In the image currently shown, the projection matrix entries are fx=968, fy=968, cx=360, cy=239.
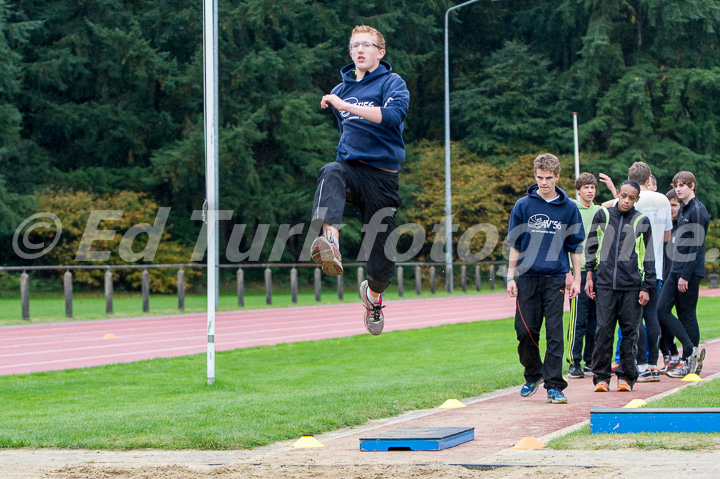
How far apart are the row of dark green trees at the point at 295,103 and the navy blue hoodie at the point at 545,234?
99.4 ft

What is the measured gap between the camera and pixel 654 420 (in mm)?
7492

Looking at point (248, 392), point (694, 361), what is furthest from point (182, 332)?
point (694, 361)

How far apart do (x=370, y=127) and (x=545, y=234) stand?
10.9 feet

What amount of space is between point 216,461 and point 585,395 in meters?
4.72

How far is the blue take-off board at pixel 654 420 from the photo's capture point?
289 inches

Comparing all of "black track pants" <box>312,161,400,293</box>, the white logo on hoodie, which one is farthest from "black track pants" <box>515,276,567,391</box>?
"black track pants" <box>312,161,400,293</box>

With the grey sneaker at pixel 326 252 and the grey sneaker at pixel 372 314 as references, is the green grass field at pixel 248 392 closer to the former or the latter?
the grey sneaker at pixel 372 314

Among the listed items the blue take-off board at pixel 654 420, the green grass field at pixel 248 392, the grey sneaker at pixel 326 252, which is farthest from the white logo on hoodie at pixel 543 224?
the grey sneaker at pixel 326 252

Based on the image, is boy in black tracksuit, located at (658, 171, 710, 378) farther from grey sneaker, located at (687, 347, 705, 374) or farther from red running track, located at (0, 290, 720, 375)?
red running track, located at (0, 290, 720, 375)

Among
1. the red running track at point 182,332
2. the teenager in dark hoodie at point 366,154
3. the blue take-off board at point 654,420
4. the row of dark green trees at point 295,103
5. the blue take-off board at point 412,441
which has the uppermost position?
the row of dark green trees at point 295,103

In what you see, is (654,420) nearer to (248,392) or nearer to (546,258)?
(546,258)

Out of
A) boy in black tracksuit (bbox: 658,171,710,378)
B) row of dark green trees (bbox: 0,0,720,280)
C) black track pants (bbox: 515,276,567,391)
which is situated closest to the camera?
black track pants (bbox: 515,276,567,391)

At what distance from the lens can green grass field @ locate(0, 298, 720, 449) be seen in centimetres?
842

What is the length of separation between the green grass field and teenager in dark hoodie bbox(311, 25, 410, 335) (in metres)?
2.18
